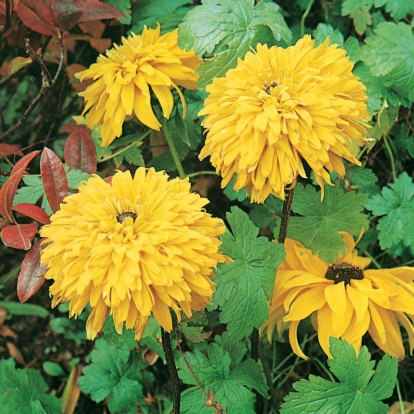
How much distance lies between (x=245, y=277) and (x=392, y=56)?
55 centimetres

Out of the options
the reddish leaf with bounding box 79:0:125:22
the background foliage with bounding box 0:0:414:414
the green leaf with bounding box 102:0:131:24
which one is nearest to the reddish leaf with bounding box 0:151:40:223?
the background foliage with bounding box 0:0:414:414

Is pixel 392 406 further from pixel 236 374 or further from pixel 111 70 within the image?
pixel 111 70

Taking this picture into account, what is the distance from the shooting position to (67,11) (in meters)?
1.15

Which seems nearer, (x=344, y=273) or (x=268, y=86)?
(x=268, y=86)

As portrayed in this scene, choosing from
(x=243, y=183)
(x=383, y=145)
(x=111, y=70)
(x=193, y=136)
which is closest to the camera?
(x=243, y=183)

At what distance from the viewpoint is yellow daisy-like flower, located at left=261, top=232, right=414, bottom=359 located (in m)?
0.98

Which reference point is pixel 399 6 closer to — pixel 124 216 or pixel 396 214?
pixel 396 214

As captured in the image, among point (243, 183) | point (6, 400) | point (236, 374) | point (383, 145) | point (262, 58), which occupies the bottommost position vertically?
point (6, 400)

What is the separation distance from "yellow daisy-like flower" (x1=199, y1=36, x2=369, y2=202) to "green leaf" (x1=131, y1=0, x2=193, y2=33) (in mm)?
486

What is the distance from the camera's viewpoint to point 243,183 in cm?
87

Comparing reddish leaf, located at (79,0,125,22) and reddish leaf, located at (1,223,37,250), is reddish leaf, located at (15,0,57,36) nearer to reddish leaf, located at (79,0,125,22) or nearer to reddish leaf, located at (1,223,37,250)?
reddish leaf, located at (79,0,125,22)

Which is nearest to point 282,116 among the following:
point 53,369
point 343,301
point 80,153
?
point 343,301

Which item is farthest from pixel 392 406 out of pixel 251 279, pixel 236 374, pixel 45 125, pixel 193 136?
pixel 45 125

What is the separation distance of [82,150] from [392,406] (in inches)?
31.2
